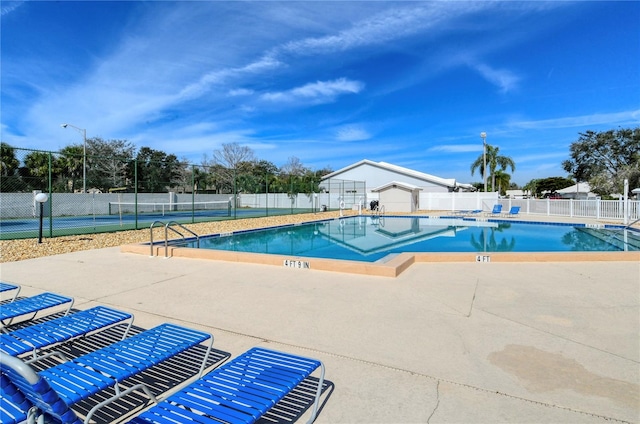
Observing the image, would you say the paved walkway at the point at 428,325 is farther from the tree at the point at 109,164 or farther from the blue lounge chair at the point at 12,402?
the tree at the point at 109,164

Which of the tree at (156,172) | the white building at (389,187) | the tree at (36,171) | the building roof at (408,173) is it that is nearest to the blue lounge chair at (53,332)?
the tree at (36,171)

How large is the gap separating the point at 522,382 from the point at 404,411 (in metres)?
1.01

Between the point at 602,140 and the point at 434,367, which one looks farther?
the point at 602,140

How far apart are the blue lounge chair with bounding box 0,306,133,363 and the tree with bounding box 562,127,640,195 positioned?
44.7 m

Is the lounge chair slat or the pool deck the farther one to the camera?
the lounge chair slat

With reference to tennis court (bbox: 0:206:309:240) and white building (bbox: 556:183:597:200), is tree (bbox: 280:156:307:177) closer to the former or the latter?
Result: tennis court (bbox: 0:206:309:240)

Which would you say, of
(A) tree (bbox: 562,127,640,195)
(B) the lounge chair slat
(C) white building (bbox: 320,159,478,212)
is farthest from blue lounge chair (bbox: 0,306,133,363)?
(A) tree (bbox: 562,127,640,195)

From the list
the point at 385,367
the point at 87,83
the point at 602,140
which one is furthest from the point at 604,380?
the point at 602,140

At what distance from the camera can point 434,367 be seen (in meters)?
2.77

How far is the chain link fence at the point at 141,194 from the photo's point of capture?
55.6ft

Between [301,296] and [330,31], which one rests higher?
[330,31]

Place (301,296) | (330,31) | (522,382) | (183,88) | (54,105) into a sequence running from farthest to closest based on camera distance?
1. (183,88)
2. (54,105)
3. (330,31)
4. (301,296)
5. (522,382)

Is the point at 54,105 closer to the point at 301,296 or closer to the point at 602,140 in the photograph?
the point at 301,296

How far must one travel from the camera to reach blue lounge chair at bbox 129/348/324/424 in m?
1.77
